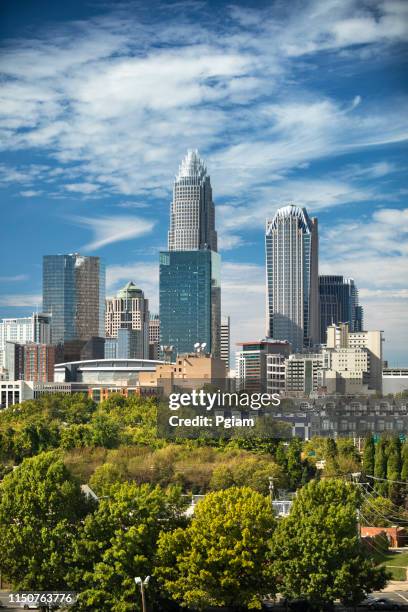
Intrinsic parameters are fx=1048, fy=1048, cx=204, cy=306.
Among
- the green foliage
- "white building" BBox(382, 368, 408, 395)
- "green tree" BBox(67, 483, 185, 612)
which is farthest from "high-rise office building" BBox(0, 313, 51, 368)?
"green tree" BBox(67, 483, 185, 612)

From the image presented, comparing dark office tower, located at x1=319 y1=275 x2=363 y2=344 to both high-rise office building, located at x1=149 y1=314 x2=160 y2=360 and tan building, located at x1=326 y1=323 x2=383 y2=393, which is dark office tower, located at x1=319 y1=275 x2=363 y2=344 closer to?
high-rise office building, located at x1=149 y1=314 x2=160 y2=360

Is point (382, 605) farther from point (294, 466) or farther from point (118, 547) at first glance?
point (294, 466)

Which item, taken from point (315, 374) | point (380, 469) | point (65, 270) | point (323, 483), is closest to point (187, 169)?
point (65, 270)

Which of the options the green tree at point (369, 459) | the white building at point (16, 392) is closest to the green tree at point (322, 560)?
the green tree at point (369, 459)

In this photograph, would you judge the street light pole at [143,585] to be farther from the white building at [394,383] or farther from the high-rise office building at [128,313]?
the high-rise office building at [128,313]

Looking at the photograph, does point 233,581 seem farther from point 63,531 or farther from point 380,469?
point 380,469

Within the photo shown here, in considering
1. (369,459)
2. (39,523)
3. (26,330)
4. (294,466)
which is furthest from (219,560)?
Result: (26,330)

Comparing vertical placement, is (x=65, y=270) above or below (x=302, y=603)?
above
